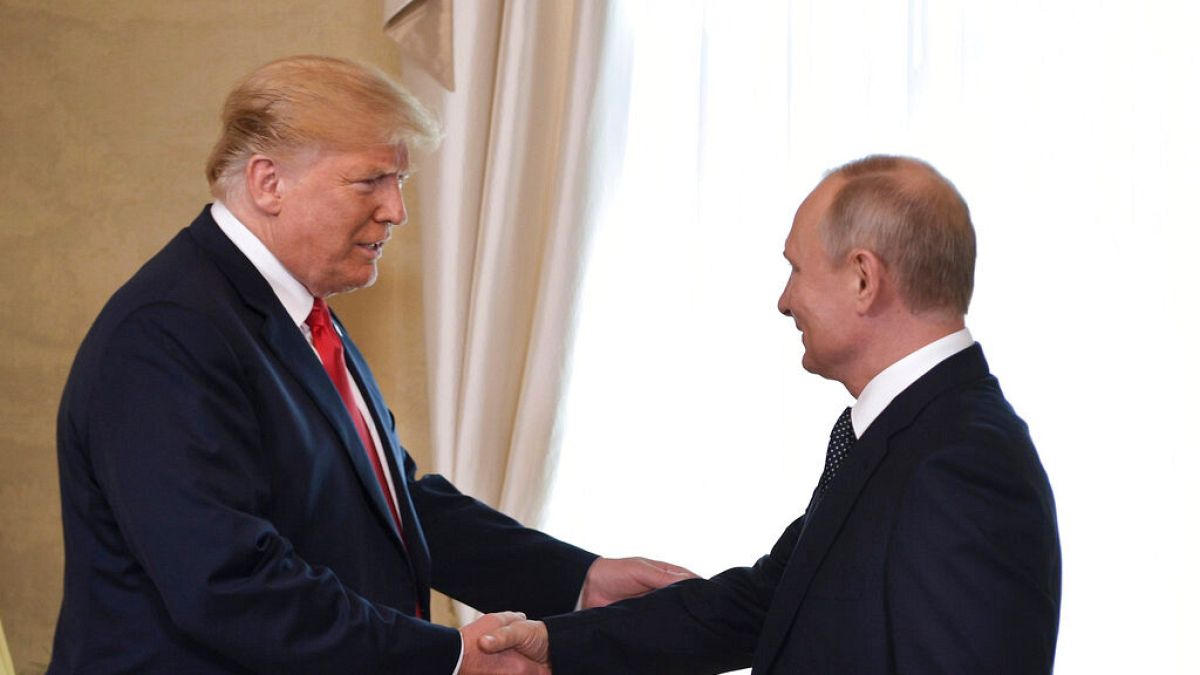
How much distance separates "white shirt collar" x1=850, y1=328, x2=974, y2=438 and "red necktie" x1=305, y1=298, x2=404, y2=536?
32.2 inches

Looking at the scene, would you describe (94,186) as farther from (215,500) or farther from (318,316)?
(215,500)

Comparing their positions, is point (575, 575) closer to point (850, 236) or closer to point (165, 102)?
point (850, 236)

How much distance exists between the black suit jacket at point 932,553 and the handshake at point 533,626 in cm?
53

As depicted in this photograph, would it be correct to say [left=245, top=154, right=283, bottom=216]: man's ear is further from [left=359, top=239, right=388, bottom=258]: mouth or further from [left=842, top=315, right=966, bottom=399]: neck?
[left=842, top=315, right=966, bottom=399]: neck

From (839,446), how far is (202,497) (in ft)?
2.98

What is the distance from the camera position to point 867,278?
193 centimetres

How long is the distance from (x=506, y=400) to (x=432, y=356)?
0.23m

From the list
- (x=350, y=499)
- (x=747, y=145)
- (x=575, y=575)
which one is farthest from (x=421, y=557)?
(x=747, y=145)

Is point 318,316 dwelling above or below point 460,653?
above

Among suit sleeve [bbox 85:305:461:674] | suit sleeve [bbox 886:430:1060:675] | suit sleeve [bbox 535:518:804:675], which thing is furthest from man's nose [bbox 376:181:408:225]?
suit sleeve [bbox 886:430:1060:675]

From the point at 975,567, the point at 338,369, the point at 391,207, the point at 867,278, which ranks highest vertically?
the point at 391,207

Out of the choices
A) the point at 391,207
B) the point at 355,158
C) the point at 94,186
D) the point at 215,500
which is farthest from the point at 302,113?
the point at 94,186

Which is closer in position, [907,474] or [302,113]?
[907,474]

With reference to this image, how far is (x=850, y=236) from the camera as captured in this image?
1948 millimetres
